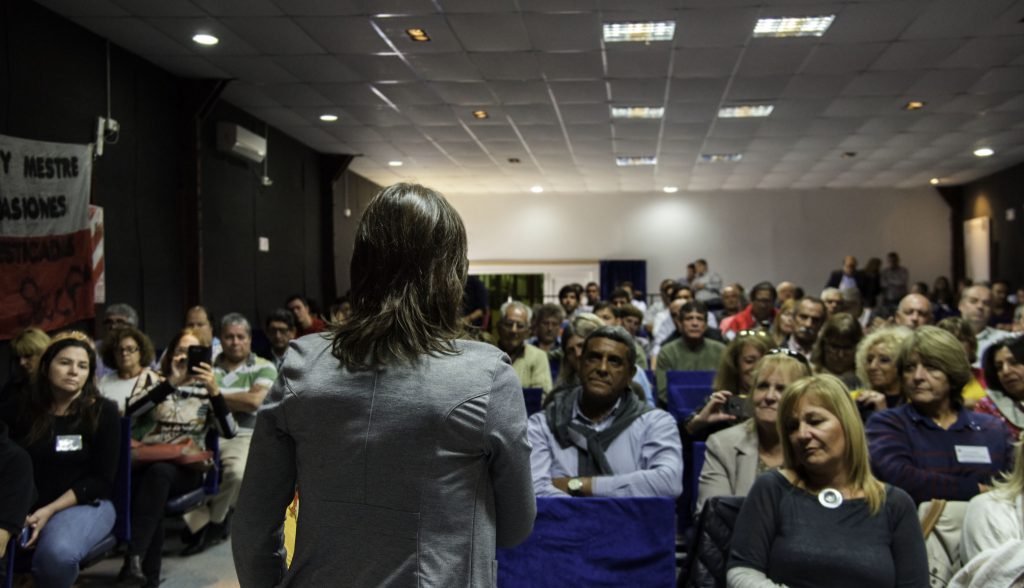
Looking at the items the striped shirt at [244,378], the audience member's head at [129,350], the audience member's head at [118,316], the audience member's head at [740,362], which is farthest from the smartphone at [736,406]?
the audience member's head at [118,316]

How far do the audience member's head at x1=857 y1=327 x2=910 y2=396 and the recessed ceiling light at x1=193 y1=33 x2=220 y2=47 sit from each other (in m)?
→ 5.05

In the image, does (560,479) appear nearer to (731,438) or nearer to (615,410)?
(615,410)

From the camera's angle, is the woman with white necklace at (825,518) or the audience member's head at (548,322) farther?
the audience member's head at (548,322)

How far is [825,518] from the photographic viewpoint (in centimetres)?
242

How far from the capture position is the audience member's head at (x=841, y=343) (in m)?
4.83

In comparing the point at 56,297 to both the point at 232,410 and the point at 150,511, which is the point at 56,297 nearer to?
the point at 232,410

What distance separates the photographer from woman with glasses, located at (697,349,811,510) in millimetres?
3295

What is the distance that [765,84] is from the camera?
27.2 ft

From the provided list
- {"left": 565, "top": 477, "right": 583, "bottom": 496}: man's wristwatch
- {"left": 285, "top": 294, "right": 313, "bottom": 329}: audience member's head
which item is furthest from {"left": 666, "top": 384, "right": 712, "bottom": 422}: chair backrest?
{"left": 285, "top": 294, "right": 313, "bottom": 329}: audience member's head

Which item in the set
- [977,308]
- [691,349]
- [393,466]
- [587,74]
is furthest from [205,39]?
[393,466]

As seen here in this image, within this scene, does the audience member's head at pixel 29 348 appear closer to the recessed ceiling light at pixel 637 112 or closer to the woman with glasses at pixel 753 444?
the woman with glasses at pixel 753 444

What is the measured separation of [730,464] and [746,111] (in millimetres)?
6969

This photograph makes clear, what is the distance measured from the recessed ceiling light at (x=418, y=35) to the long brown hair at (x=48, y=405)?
11.9 feet

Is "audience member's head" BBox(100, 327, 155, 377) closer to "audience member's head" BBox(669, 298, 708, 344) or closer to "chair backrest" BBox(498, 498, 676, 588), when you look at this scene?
"chair backrest" BBox(498, 498, 676, 588)
